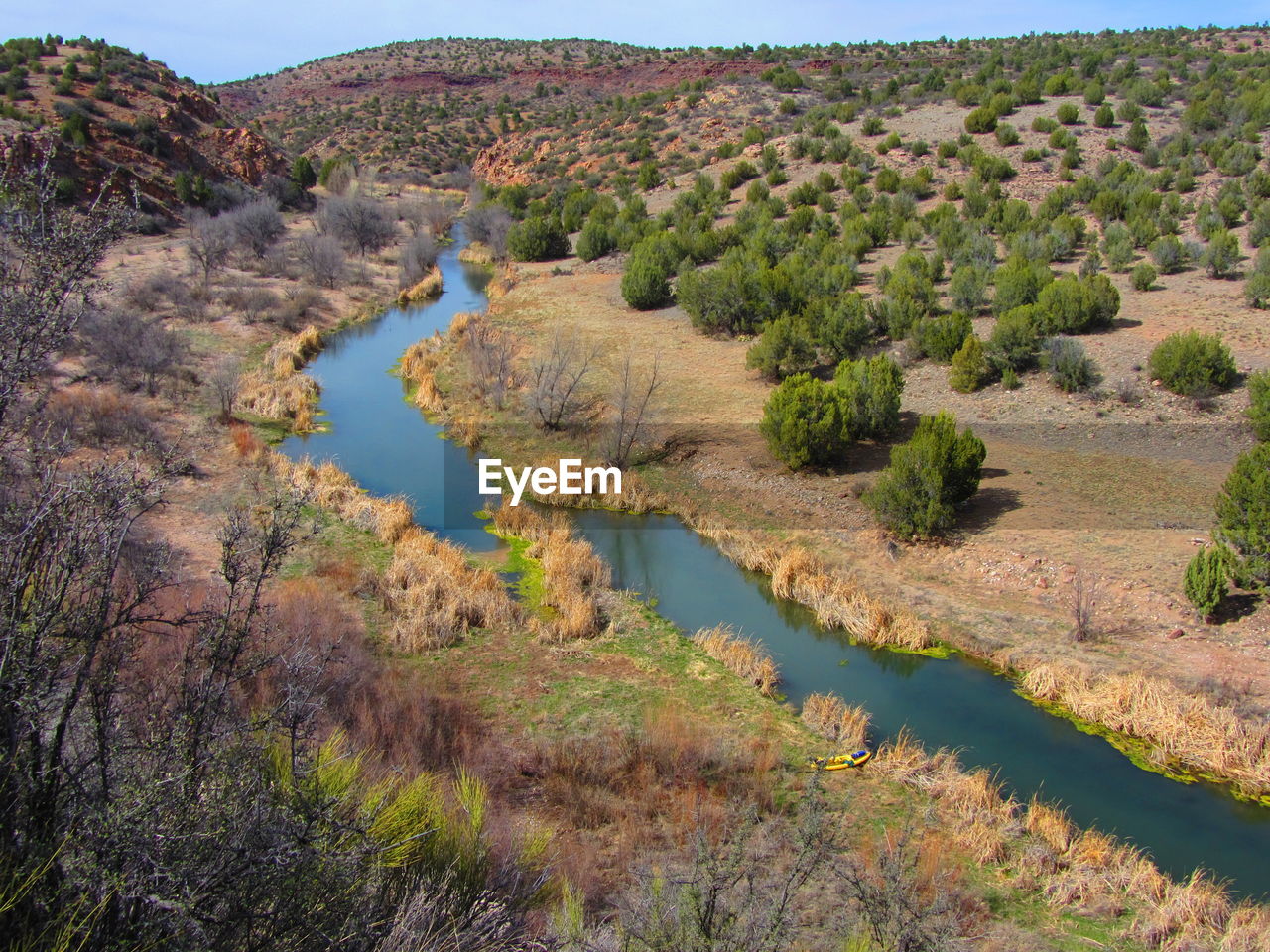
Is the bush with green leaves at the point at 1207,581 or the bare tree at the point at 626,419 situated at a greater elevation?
the bare tree at the point at 626,419

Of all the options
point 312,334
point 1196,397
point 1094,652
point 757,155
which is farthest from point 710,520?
point 757,155

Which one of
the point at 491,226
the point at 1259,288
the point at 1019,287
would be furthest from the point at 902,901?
the point at 491,226

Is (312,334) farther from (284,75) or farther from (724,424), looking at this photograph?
(284,75)

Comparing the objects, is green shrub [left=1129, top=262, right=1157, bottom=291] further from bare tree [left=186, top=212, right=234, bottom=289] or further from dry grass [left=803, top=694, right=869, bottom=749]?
bare tree [left=186, top=212, right=234, bottom=289]

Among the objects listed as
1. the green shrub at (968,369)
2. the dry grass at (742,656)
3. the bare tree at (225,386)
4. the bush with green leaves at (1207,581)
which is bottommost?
the dry grass at (742,656)

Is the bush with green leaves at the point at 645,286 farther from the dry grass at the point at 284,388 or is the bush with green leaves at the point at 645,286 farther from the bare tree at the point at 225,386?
the bare tree at the point at 225,386

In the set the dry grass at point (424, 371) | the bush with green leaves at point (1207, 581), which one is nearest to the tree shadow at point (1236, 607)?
the bush with green leaves at point (1207, 581)
